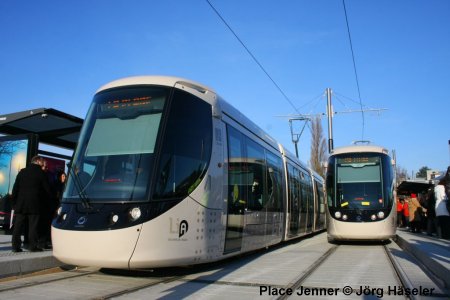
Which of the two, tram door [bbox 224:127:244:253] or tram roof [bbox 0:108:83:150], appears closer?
tram door [bbox 224:127:244:253]

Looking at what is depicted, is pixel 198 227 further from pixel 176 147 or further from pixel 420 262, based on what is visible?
pixel 420 262

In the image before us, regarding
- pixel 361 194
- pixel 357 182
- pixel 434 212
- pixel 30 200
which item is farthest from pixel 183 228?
pixel 434 212

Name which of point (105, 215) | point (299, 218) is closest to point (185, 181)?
point (105, 215)

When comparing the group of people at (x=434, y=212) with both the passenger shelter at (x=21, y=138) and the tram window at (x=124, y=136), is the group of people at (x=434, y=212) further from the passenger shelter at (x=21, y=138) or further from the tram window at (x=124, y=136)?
the passenger shelter at (x=21, y=138)

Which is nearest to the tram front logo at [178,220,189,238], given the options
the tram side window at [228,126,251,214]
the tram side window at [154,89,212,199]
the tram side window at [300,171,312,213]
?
the tram side window at [154,89,212,199]

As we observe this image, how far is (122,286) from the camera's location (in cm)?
661

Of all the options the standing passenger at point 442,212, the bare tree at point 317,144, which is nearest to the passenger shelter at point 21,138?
the standing passenger at point 442,212

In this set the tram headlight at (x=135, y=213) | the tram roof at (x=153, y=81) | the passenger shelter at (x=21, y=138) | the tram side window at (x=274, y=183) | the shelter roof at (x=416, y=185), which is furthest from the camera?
the shelter roof at (x=416, y=185)

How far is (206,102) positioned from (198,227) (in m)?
2.17

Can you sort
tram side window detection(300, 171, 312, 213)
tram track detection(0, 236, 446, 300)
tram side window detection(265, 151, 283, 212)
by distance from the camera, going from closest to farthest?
tram track detection(0, 236, 446, 300) → tram side window detection(265, 151, 283, 212) → tram side window detection(300, 171, 312, 213)

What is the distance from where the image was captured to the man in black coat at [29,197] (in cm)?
838

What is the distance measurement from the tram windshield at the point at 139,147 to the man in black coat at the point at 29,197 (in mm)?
1462

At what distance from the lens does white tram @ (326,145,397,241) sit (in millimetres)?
14023

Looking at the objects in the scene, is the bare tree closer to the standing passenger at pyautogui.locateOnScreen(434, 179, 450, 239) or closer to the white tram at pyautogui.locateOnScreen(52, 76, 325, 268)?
the standing passenger at pyautogui.locateOnScreen(434, 179, 450, 239)
